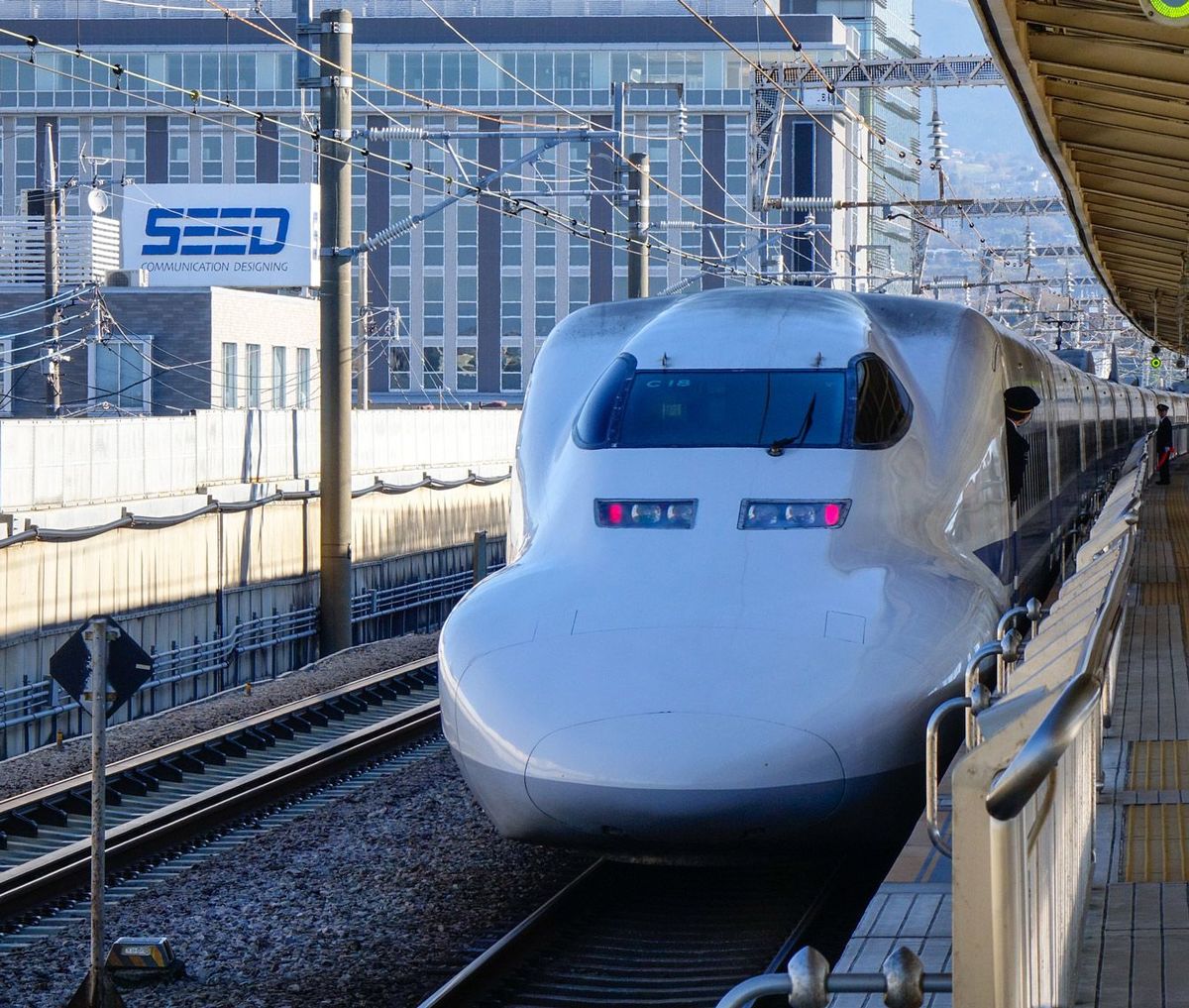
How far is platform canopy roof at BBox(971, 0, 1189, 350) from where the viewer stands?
8406 millimetres

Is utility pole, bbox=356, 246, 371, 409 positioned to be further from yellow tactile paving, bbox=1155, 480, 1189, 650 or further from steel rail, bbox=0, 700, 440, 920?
steel rail, bbox=0, 700, 440, 920

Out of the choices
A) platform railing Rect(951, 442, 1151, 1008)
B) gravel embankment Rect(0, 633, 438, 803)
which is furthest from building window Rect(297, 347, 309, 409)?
platform railing Rect(951, 442, 1151, 1008)

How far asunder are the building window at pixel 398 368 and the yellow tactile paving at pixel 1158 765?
62.8m

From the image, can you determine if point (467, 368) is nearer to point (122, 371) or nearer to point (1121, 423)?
point (122, 371)

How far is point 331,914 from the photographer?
8.88 meters

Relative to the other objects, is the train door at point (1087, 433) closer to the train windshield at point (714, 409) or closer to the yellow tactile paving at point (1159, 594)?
the yellow tactile paving at point (1159, 594)

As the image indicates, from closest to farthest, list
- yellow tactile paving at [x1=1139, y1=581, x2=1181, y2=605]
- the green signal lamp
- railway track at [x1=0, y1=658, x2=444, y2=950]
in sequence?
the green signal lamp
railway track at [x1=0, y1=658, x2=444, y2=950]
yellow tactile paving at [x1=1139, y1=581, x2=1181, y2=605]

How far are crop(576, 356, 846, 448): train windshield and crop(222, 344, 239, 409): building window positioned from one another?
34811 millimetres

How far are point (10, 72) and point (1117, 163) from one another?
63.9 m

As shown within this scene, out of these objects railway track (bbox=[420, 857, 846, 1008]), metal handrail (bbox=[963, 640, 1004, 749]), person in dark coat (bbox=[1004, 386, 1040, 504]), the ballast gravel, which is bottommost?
the ballast gravel

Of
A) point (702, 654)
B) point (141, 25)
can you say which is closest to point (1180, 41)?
point (702, 654)

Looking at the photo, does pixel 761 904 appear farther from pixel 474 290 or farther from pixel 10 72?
pixel 10 72

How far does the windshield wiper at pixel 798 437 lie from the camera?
348 inches

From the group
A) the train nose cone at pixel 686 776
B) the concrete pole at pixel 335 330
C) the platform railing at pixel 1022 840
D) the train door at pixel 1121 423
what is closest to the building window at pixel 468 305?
the train door at pixel 1121 423
